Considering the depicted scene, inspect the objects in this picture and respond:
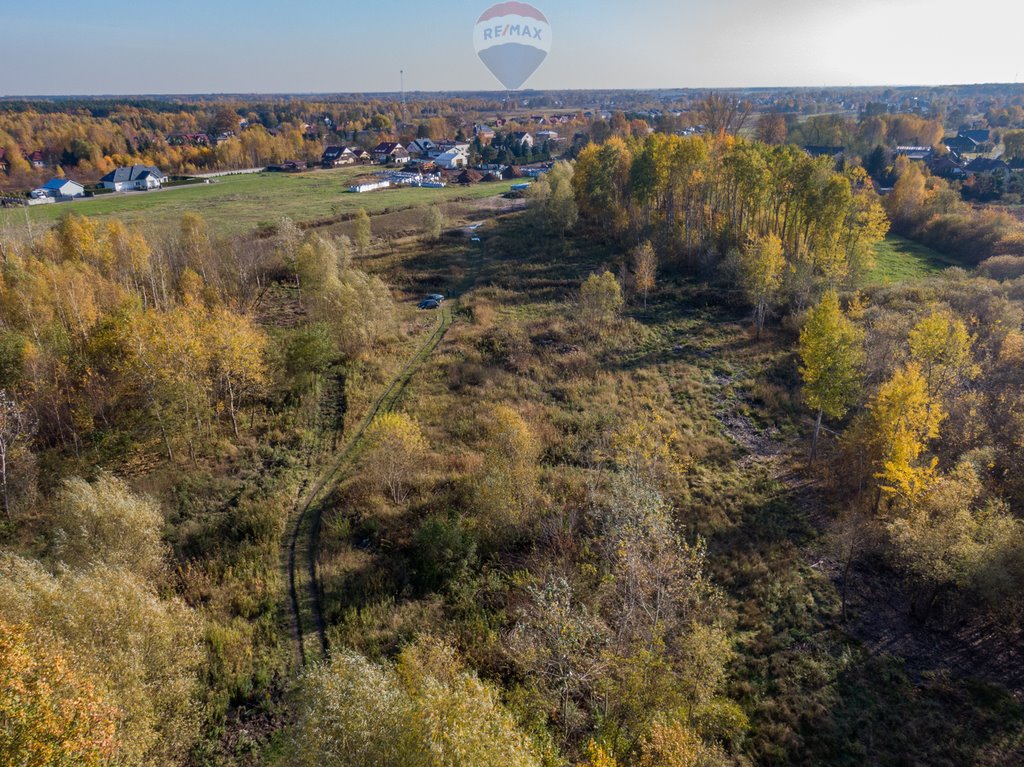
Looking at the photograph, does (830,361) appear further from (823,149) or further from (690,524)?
(823,149)

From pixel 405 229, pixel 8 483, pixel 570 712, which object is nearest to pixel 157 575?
pixel 8 483

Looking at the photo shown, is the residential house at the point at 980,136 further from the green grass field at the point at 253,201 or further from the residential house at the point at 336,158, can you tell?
the residential house at the point at 336,158

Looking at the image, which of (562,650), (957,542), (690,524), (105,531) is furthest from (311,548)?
(957,542)

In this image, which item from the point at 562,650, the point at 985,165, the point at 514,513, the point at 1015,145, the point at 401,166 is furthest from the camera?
the point at 401,166

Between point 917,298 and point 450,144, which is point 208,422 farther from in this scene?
point 450,144

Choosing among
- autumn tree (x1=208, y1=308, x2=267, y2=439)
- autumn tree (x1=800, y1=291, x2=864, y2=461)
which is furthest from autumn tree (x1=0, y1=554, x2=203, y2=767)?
autumn tree (x1=800, y1=291, x2=864, y2=461)
